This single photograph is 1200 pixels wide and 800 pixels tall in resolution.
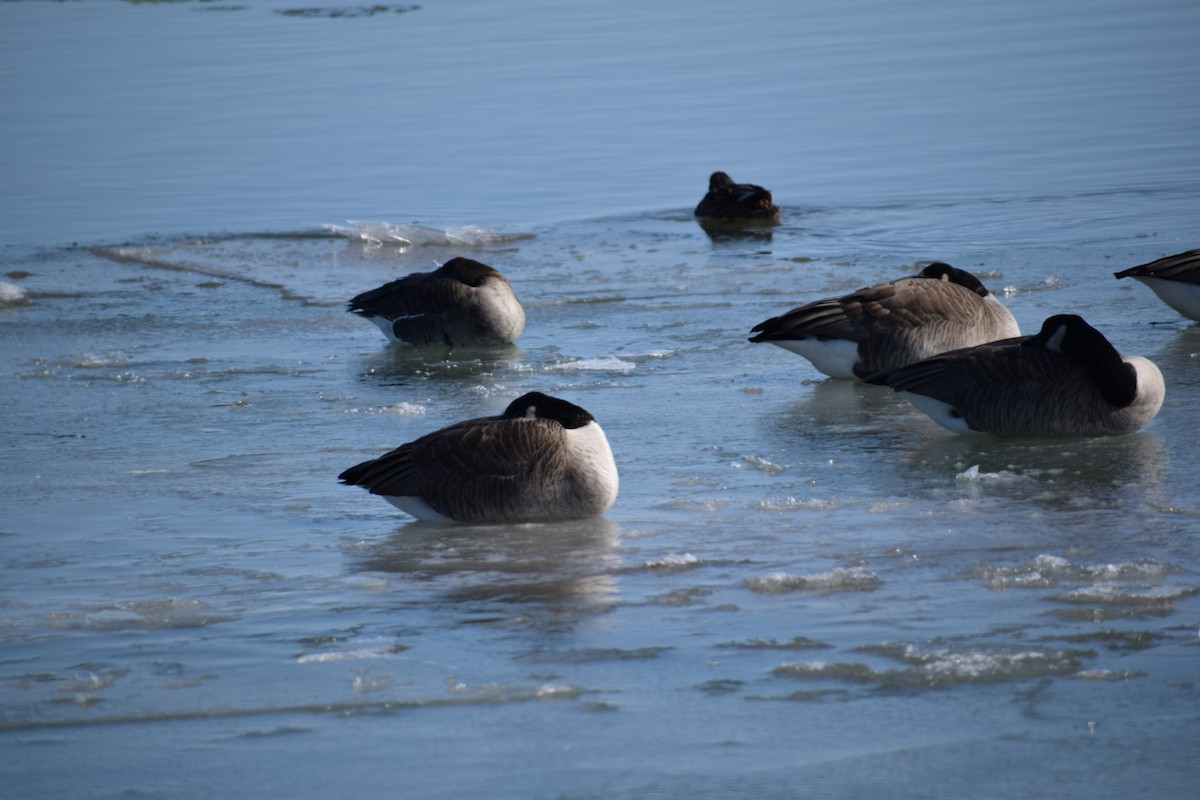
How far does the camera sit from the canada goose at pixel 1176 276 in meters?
9.48

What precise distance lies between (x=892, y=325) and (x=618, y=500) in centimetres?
259

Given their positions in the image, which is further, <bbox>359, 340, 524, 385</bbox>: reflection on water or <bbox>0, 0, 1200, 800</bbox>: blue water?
<bbox>359, 340, 524, 385</bbox>: reflection on water

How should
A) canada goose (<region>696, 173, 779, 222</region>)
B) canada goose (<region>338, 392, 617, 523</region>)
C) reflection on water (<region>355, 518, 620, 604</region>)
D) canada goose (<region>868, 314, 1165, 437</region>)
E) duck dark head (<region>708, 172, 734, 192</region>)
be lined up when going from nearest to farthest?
reflection on water (<region>355, 518, 620, 604</region>) → canada goose (<region>338, 392, 617, 523</region>) → canada goose (<region>868, 314, 1165, 437</region>) → canada goose (<region>696, 173, 779, 222</region>) → duck dark head (<region>708, 172, 734, 192</region>)

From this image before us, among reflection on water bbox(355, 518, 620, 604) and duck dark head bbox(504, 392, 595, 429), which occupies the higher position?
duck dark head bbox(504, 392, 595, 429)

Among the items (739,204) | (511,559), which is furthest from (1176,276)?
(739,204)

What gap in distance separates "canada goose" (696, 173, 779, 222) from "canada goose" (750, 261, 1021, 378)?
216 inches

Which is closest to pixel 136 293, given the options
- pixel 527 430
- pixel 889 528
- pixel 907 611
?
pixel 527 430

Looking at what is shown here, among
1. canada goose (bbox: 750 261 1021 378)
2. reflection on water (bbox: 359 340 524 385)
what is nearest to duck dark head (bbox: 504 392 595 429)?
canada goose (bbox: 750 261 1021 378)

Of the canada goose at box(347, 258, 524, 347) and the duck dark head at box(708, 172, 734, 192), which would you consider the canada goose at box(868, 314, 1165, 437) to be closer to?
the canada goose at box(347, 258, 524, 347)

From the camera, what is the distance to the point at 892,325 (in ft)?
29.1

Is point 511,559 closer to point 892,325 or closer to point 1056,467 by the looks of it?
point 1056,467

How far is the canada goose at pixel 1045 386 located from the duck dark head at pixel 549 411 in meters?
1.98

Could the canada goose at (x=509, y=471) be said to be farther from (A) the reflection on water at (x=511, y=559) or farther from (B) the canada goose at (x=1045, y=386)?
(B) the canada goose at (x=1045, y=386)

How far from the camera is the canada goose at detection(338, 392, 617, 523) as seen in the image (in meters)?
6.52
